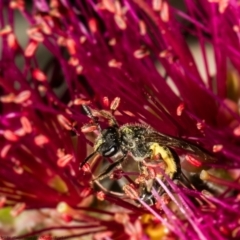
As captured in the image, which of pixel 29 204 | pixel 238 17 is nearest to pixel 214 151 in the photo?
pixel 238 17

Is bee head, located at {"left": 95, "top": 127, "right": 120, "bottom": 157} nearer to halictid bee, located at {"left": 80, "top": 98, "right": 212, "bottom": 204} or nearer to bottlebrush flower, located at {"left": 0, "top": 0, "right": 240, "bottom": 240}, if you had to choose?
halictid bee, located at {"left": 80, "top": 98, "right": 212, "bottom": 204}

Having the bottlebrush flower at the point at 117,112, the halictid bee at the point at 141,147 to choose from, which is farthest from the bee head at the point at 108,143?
the bottlebrush flower at the point at 117,112

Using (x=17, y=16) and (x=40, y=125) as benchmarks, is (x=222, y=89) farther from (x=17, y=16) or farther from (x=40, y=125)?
(x=17, y=16)

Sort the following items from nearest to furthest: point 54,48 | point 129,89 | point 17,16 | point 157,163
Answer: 1. point 157,163
2. point 129,89
3. point 54,48
4. point 17,16

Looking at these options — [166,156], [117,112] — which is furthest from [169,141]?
[117,112]

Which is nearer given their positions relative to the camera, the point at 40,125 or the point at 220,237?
the point at 220,237

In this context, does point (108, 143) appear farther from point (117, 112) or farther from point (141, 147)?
point (117, 112)

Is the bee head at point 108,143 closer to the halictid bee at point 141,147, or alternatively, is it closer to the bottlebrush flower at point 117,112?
the halictid bee at point 141,147
